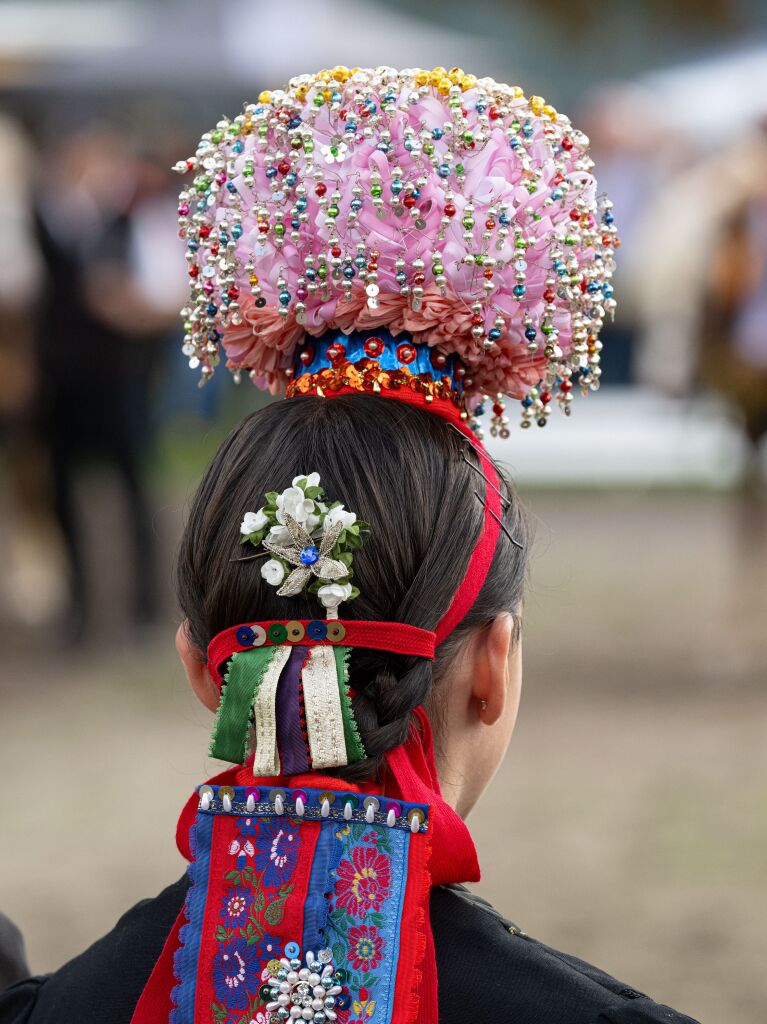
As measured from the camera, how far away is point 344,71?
1.54 metres

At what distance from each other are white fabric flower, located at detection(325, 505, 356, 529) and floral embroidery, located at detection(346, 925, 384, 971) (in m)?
0.38

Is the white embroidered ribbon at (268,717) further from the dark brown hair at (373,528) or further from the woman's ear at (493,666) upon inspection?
the woman's ear at (493,666)

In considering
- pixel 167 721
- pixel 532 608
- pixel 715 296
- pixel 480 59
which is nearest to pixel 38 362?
pixel 167 721

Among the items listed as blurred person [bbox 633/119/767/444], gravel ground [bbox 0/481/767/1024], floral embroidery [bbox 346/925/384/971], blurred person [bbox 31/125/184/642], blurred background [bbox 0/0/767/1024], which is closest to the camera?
floral embroidery [bbox 346/925/384/971]

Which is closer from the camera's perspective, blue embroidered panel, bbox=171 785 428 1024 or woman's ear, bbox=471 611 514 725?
blue embroidered panel, bbox=171 785 428 1024

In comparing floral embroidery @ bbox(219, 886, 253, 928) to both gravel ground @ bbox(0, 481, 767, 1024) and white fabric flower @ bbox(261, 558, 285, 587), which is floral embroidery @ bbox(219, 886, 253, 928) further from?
gravel ground @ bbox(0, 481, 767, 1024)

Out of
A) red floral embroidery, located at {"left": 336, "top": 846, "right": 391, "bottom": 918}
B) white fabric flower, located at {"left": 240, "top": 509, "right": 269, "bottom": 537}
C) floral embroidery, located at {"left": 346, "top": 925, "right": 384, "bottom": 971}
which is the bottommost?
floral embroidery, located at {"left": 346, "top": 925, "right": 384, "bottom": 971}

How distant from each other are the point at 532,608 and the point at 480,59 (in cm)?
693

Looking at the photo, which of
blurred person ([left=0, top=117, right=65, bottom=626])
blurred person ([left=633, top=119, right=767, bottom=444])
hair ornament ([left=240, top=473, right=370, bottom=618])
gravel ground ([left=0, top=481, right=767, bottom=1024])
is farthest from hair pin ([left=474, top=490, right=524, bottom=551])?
blurred person ([left=0, top=117, right=65, bottom=626])

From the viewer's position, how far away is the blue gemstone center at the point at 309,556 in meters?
1.36

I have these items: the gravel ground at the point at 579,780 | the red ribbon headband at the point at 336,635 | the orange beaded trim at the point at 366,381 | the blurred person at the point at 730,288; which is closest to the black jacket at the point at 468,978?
the red ribbon headband at the point at 336,635

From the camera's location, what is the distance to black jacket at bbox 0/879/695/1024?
4.34ft

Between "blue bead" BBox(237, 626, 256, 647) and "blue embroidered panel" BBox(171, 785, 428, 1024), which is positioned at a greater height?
"blue bead" BBox(237, 626, 256, 647)

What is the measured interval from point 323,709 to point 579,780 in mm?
3523
